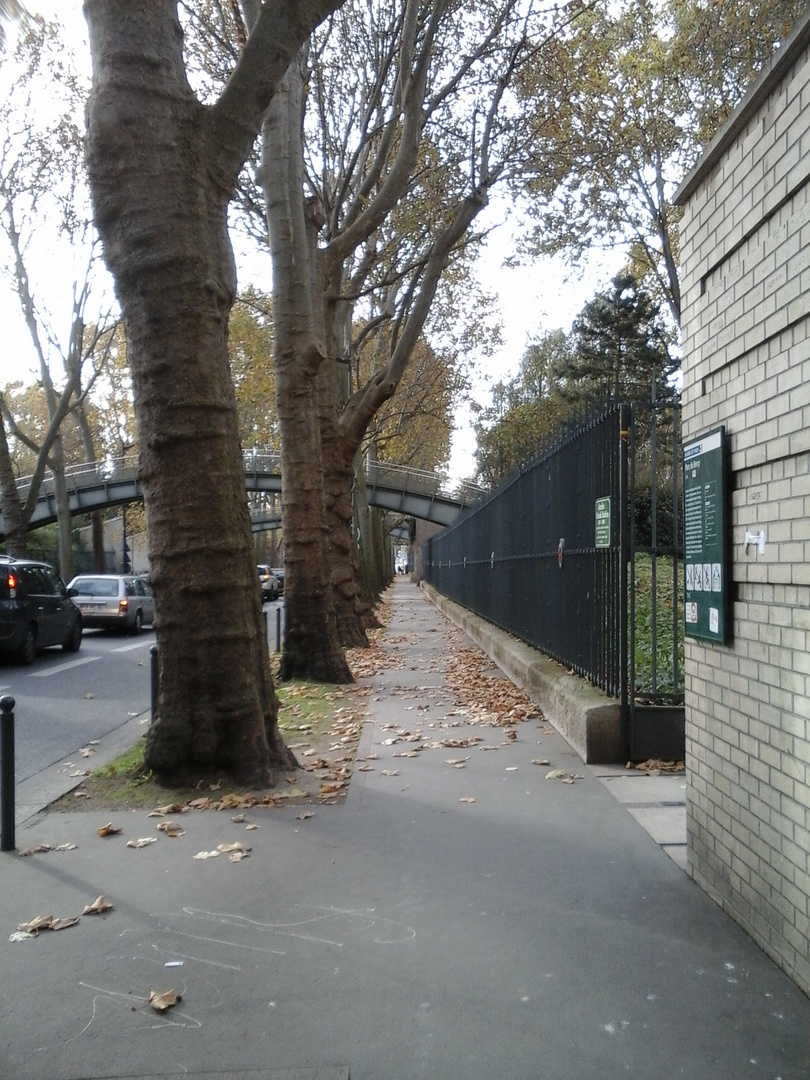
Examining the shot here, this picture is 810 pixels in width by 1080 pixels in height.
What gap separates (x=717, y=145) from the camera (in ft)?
15.0

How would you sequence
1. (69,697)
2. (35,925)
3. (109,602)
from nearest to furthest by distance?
(35,925) < (69,697) < (109,602)

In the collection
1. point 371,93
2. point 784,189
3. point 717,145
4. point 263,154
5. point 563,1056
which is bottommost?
point 563,1056

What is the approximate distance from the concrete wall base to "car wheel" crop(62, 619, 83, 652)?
8920mm

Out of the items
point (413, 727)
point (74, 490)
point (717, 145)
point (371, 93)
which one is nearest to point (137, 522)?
point (74, 490)

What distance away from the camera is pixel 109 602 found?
2361 centimetres

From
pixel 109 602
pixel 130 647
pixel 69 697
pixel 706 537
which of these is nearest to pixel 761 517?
pixel 706 537

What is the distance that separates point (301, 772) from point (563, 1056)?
4.36 metres

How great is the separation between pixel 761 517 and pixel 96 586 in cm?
2195

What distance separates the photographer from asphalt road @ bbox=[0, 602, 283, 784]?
9.31 m

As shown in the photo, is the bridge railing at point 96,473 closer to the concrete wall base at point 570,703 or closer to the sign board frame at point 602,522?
the concrete wall base at point 570,703

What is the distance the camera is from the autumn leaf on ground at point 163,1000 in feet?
11.9

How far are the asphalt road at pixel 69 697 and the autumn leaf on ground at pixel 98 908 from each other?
335cm

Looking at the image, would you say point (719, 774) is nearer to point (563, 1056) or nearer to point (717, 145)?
point (563, 1056)

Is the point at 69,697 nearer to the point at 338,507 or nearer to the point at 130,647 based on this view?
the point at 338,507
